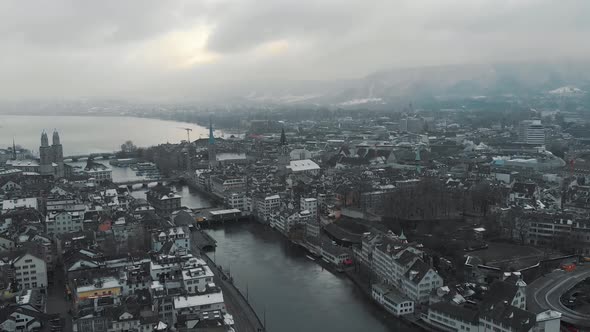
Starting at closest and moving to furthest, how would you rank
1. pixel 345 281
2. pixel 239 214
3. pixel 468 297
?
1. pixel 468 297
2. pixel 345 281
3. pixel 239 214

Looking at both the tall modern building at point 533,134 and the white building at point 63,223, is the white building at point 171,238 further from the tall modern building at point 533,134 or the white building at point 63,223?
the tall modern building at point 533,134

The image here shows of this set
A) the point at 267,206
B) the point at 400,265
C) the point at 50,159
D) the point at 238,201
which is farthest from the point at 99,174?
the point at 400,265

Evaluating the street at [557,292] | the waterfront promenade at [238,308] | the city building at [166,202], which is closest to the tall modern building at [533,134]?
the city building at [166,202]

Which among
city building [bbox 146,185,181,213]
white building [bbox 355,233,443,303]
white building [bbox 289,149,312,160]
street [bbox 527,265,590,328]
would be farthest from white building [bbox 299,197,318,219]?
white building [bbox 289,149,312,160]

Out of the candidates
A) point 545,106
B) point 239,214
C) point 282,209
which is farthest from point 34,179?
point 545,106

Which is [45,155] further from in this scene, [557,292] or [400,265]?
[557,292]

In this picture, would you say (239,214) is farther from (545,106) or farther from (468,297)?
(545,106)
